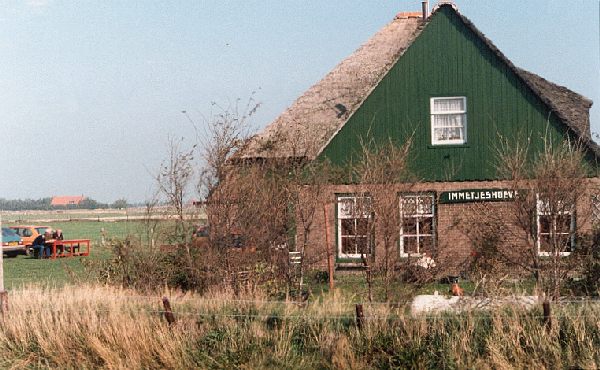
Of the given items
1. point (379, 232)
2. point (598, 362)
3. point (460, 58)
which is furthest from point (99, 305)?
point (460, 58)

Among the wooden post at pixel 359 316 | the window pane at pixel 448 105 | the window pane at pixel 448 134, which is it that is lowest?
the wooden post at pixel 359 316

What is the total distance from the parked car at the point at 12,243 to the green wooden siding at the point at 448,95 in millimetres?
21201

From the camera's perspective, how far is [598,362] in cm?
1109

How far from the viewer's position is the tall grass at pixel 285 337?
1164 centimetres

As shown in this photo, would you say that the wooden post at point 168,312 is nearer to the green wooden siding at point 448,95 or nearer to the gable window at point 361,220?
the gable window at point 361,220

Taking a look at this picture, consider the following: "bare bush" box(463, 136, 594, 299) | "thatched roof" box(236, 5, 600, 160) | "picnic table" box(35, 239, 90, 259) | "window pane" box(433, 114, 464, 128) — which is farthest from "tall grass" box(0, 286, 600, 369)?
"picnic table" box(35, 239, 90, 259)

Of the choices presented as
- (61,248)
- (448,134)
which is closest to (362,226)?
(448,134)

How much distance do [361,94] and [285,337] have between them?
652 inches

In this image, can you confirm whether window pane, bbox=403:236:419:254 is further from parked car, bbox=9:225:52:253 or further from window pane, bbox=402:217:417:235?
parked car, bbox=9:225:52:253

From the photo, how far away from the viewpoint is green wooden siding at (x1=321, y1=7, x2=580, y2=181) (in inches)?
976

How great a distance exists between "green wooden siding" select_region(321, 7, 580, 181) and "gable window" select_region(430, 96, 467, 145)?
0.18 meters

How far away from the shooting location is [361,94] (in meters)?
28.1

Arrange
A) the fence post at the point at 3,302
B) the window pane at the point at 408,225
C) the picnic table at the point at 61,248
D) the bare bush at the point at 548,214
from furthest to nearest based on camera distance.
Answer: the picnic table at the point at 61,248 < the window pane at the point at 408,225 < the bare bush at the point at 548,214 < the fence post at the point at 3,302

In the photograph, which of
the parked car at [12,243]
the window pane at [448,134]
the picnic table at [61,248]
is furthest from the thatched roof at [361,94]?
the parked car at [12,243]
